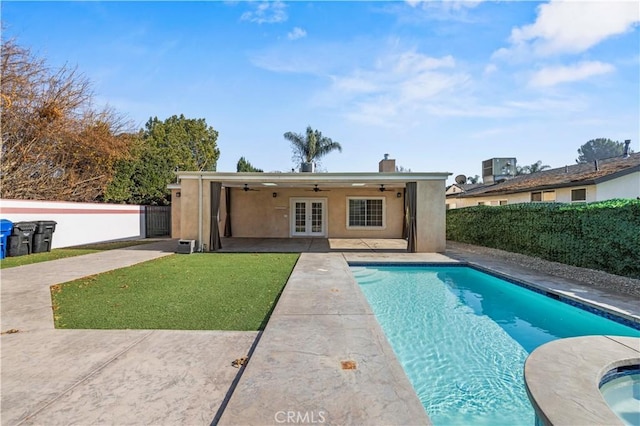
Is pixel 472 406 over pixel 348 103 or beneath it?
beneath

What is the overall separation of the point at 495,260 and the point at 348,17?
860 cm

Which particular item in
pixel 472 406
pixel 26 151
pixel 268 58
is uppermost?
pixel 268 58

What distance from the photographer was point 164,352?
11.5 feet

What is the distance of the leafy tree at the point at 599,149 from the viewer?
7938cm

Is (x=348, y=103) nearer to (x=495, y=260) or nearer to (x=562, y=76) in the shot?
(x=562, y=76)

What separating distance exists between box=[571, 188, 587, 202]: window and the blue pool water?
911cm

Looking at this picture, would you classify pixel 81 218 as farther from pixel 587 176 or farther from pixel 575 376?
pixel 587 176

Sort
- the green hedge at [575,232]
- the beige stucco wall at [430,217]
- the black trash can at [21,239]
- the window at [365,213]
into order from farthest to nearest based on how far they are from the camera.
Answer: the window at [365,213] < the beige stucco wall at [430,217] < the black trash can at [21,239] < the green hedge at [575,232]

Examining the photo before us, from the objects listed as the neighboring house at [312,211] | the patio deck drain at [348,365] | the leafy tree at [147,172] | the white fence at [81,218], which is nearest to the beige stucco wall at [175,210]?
the neighboring house at [312,211]

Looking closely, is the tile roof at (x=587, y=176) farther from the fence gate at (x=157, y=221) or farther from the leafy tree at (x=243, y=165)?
the leafy tree at (x=243, y=165)

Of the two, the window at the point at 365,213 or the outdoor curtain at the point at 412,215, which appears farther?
the window at the point at 365,213

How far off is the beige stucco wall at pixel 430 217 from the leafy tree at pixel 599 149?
9011 centimetres

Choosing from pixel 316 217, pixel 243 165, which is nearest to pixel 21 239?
pixel 316 217

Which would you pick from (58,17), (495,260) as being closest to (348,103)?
(495,260)
